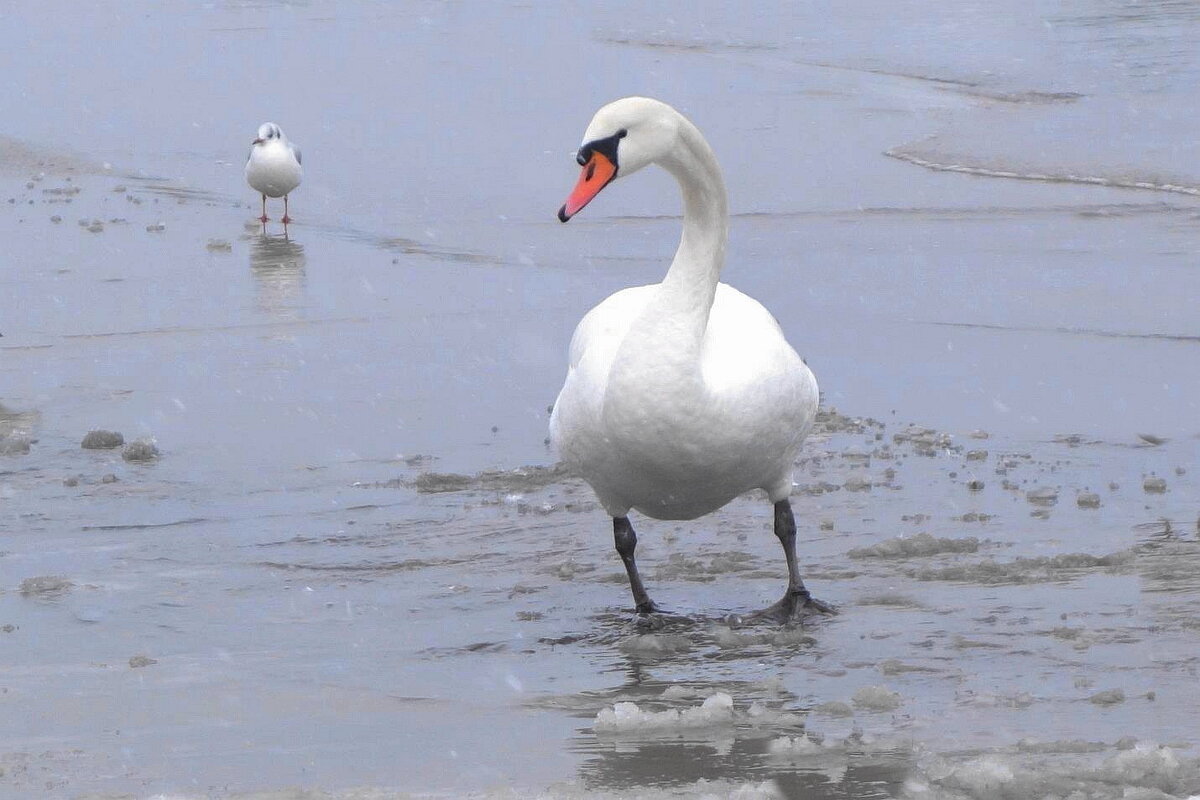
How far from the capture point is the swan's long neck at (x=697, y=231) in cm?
588

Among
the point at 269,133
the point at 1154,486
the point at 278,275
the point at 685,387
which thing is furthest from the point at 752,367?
the point at 269,133

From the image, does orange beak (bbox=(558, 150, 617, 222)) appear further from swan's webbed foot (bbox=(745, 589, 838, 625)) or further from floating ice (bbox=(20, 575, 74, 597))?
floating ice (bbox=(20, 575, 74, 597))

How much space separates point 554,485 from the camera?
7.71 meters

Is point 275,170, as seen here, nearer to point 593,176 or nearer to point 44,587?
point 44,587

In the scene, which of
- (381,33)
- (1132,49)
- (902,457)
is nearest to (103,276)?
(902,457)

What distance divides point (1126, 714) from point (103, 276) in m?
8.72

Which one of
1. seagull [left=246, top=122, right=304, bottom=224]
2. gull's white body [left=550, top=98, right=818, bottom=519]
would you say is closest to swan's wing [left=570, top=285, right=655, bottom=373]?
gull's white body [left=550, top=98, right=818, bottom=519]

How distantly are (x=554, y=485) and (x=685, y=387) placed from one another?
7.12 feet

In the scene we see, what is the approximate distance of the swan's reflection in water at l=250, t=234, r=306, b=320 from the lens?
11.3m

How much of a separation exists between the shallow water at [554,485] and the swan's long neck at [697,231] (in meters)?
1.01

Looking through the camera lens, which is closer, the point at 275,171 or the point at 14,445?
the point at 14,445

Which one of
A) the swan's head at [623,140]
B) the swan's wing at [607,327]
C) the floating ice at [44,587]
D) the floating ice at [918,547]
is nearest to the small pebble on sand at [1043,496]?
the floating ice at [918,547]

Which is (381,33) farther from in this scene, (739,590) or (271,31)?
(739,590)

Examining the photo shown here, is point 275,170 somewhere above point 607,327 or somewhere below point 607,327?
below
